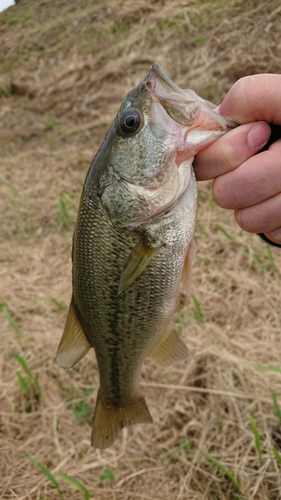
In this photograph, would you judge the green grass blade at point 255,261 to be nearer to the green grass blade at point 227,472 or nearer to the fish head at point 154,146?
the green grass blade at point 227,472

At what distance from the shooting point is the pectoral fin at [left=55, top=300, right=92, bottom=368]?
180cm

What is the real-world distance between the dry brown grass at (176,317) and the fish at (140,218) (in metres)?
1.14

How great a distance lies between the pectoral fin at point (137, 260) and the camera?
1.50 m

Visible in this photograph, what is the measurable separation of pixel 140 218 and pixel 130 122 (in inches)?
12.0

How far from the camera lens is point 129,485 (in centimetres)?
269

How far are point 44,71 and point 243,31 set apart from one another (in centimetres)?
365

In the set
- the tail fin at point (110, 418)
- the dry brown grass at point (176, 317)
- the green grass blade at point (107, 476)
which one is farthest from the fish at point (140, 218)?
the green grass blade at point (107, 476)

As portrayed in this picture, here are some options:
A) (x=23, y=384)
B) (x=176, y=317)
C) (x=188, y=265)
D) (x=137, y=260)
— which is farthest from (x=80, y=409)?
(x=137, y=260)

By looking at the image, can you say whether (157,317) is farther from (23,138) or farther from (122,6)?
(122,6)

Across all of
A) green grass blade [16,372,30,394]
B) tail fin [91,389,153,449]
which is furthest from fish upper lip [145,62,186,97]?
green grass blade [16,372,30,394]

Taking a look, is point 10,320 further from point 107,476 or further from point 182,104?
point 182,104

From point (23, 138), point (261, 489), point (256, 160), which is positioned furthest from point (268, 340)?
point (23, 138)

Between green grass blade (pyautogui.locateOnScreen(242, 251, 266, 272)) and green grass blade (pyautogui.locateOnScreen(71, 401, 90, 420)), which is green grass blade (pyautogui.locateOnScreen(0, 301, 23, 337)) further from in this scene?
green grass blade (pyautogui.locateOnScreen(242, 251, 266, 272))

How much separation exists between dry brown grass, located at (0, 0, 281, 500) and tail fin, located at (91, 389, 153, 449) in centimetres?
67
